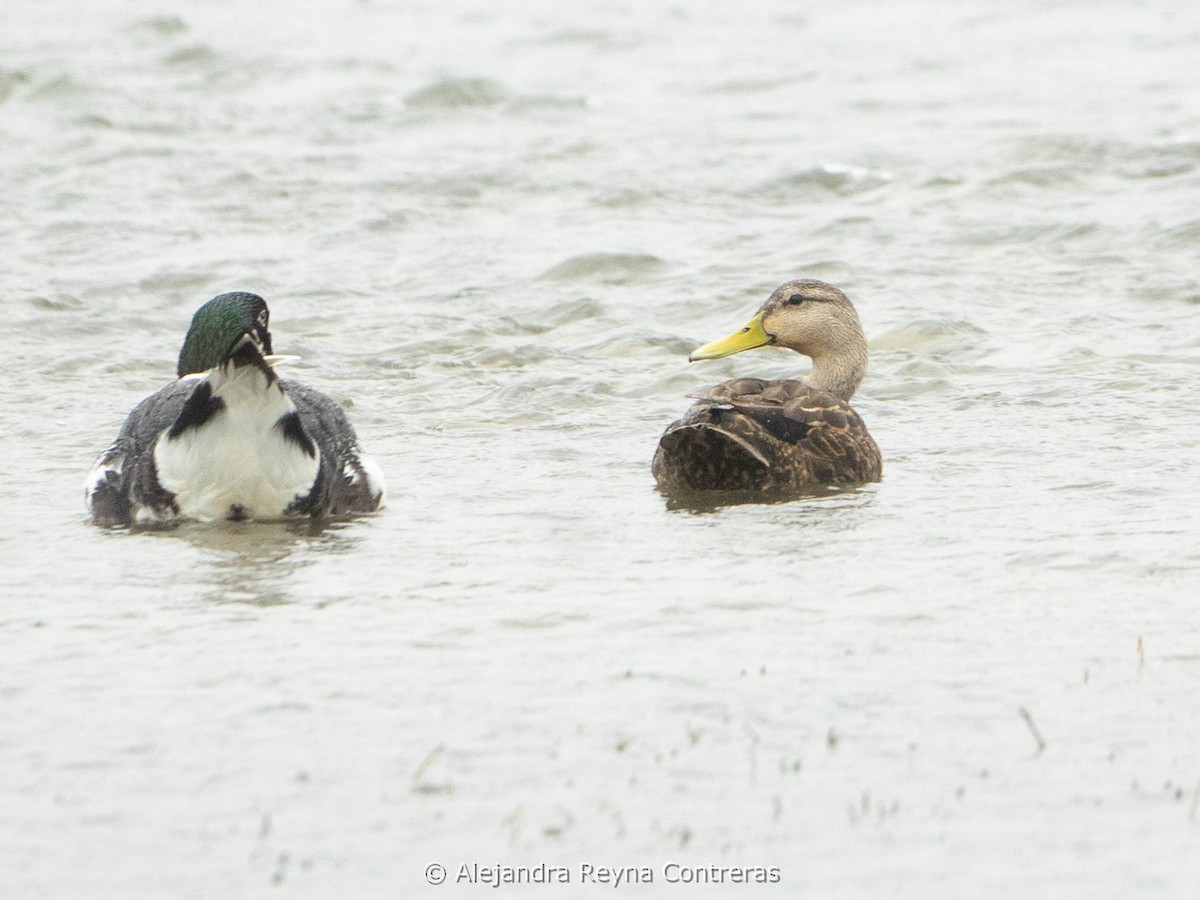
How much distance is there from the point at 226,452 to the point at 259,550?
52 cm

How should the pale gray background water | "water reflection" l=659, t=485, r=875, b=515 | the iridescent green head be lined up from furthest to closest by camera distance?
"water reflection" l=659, t=485, r=875, b=515, the iridescent green head, the pale gray background water

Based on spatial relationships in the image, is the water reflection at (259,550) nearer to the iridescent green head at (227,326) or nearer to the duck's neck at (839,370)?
the iridescent green head at (227,326)

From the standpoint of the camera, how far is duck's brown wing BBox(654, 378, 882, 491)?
27.1 feet

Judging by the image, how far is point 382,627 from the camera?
5961 mm

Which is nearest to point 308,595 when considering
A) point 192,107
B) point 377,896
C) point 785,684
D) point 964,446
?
point 785,684

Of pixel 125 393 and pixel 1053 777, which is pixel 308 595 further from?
pixel 125 393

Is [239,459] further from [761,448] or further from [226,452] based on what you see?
[761,448]

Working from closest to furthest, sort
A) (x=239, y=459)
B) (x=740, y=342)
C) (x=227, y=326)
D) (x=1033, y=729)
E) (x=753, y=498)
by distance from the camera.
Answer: (x=1033, y=729) → (x=227, y=326) → (x=239, y=459) → (x=753, y=498) → (x=740, y=342)

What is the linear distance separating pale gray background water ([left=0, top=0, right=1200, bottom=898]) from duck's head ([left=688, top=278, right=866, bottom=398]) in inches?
16.3

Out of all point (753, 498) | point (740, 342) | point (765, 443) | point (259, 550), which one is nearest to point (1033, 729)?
point (259, 550)

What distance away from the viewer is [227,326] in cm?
715

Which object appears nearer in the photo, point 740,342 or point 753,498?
point 753,498

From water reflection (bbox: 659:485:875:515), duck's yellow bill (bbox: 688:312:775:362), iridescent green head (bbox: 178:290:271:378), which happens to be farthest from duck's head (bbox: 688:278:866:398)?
iridescent green head (bbox: 178:290:271:378)

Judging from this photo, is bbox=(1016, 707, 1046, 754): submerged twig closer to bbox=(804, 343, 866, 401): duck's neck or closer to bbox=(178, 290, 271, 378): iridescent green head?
bbox=(178, 290, 271, 378): iridescent green head
